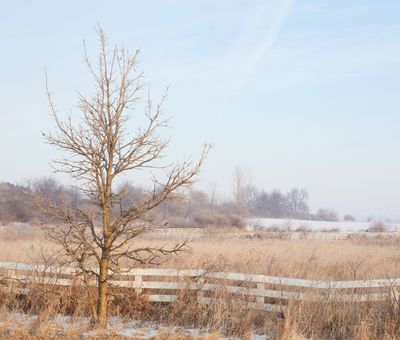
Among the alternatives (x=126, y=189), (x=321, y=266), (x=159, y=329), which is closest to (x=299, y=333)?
(x=159, y=329)

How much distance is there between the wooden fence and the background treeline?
4.00 feet

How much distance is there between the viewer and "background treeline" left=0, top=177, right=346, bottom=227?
6.74 m

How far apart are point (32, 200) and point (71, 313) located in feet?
8.30

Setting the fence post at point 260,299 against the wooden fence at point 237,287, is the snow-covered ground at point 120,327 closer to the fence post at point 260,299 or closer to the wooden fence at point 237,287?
the wooden fence at point 237,287

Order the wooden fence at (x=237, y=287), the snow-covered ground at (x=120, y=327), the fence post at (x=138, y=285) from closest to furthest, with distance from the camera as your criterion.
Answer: the snow-covered ground at (x=120, y=327) → the wooden fence at (x=237, y=287) → the fence post at (x=138, y=285)

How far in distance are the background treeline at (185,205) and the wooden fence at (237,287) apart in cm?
122

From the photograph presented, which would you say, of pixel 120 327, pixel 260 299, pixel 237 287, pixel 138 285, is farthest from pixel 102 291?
pixel 260 299

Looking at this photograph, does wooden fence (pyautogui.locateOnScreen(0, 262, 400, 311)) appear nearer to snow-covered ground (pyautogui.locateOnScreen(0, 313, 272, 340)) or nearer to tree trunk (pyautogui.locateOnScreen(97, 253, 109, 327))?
snow-covered ground (pyautogui.locateOnScreen(0, 313, 272, 340))

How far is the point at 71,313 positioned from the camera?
772cm

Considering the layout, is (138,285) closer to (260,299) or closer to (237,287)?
(237,287)

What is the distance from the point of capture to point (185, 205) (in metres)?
14.1

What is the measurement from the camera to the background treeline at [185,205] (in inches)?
265

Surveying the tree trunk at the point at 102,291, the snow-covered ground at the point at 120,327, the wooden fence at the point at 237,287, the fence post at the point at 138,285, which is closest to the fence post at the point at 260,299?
the wooden fence at the point at 237,287

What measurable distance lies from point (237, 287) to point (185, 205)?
6271 mm
